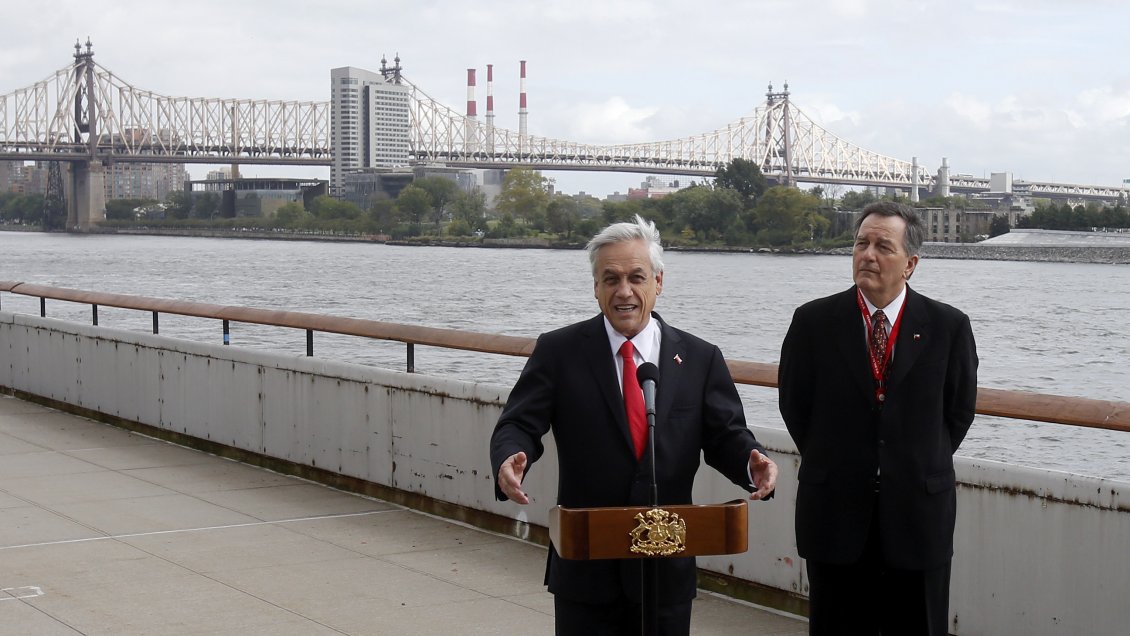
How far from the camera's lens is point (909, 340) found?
372cm

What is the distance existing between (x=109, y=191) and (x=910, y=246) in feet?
569

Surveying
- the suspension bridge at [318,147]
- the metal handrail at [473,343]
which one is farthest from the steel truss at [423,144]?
the metal handrail at [473,343]

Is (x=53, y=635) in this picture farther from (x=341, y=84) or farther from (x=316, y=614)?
(x=341, y=84)

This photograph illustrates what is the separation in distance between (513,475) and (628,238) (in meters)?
0.61

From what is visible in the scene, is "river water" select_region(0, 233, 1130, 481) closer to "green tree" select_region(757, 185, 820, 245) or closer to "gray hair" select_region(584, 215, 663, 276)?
"green tree" select_region(757, 185, 820, 245)

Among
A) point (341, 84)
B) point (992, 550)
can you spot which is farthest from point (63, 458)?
point (341, 84)

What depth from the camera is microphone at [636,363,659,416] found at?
3.25 metres

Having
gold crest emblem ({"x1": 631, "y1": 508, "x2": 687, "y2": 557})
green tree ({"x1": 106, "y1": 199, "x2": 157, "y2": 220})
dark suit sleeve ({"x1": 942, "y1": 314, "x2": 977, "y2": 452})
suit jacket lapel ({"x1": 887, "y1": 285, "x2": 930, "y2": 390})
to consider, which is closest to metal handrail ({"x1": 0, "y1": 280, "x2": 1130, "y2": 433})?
dark suit sleeve ({"x1": 942, "y1": 314, "x2": 977, "y2": 452})

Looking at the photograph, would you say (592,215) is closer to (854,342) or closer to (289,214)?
(289,214)

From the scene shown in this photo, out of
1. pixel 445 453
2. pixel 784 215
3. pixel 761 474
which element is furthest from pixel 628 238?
pixel 784 215

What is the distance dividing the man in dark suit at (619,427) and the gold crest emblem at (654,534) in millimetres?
238

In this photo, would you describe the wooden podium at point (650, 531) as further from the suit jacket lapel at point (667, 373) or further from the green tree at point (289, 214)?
the green tree at point (289, 214)

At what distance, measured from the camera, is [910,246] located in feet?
12.5

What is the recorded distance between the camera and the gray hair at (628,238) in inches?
133
